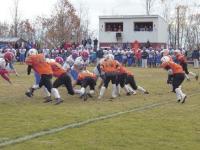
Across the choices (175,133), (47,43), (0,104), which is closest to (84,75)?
(0,104)

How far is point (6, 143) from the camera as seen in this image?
34.7 ft

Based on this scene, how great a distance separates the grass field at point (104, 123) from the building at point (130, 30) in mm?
41123

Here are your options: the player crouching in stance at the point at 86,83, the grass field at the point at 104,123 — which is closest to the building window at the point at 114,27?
the grass field at the point at 104,123

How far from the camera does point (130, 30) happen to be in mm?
62406

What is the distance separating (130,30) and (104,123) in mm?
49582

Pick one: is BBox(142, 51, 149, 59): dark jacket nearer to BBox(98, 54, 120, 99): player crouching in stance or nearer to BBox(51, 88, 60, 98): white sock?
BBox(98, 54, 120, 99): player crouching in stance

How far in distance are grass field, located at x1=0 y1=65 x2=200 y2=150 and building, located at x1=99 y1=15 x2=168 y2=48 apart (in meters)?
41.1

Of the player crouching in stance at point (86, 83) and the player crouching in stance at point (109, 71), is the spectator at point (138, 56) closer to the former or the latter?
the player crouching in stance at point (109, 71)

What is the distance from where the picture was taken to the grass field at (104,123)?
10.7 meters

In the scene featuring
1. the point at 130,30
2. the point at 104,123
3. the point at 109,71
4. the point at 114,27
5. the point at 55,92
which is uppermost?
the point at 114,27

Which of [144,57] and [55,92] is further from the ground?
[144,57]

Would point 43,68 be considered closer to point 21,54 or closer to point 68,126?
point 68,126

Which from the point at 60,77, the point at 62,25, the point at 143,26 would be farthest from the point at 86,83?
the point at 62,25

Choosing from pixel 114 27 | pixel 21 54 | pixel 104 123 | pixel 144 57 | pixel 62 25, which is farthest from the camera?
pixel 62 25
